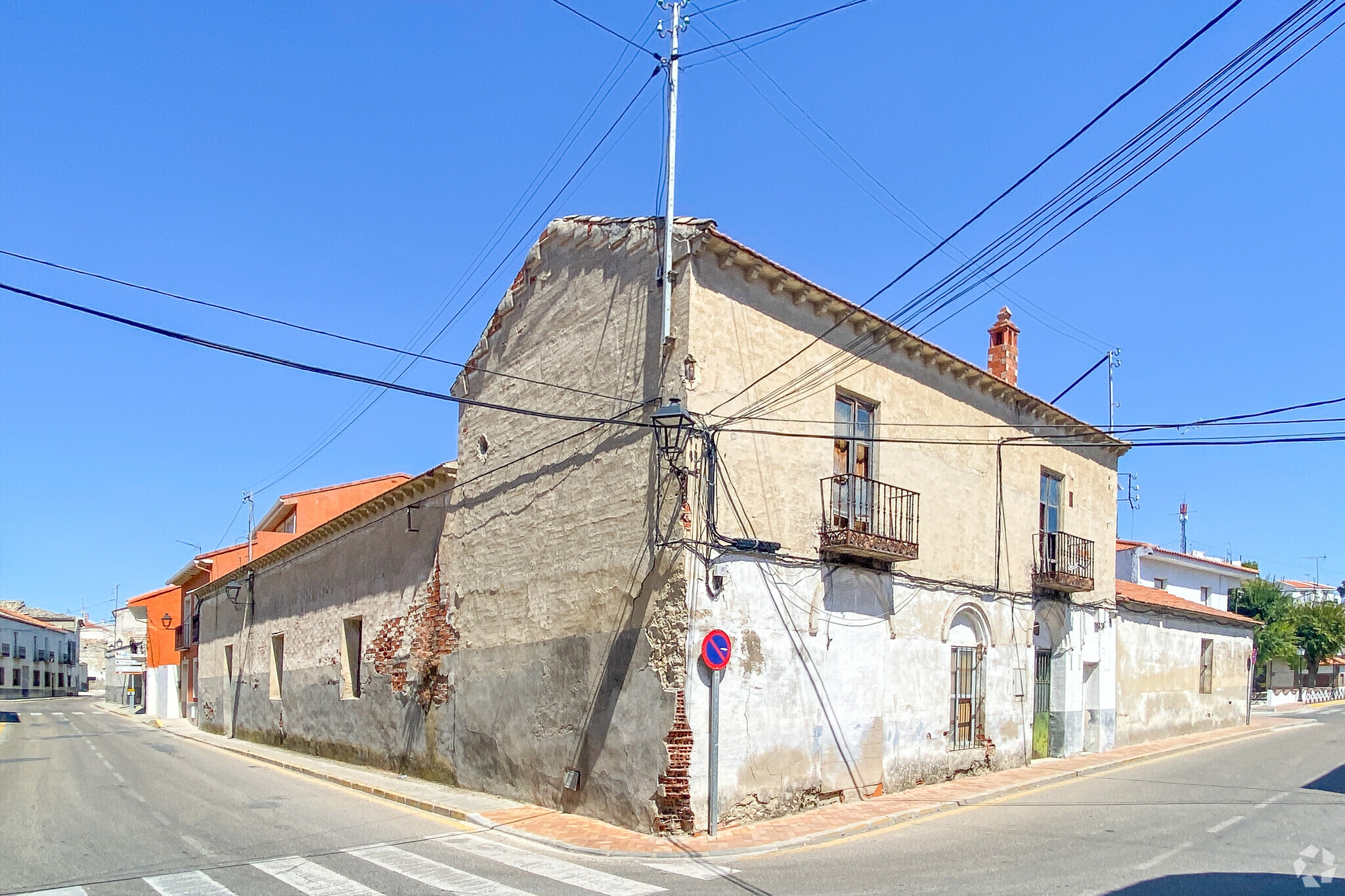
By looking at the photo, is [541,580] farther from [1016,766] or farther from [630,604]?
[1016,766]

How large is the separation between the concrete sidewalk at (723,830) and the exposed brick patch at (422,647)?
5.02 ft

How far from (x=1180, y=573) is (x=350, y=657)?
118 feet

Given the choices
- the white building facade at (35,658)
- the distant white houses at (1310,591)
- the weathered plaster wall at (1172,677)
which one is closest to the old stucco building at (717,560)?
the weathered plaster wall at (1172,677)

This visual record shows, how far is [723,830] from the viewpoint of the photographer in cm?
1076

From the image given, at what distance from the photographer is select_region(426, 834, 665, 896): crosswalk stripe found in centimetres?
818

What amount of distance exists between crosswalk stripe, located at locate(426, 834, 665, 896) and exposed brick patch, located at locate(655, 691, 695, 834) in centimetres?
145

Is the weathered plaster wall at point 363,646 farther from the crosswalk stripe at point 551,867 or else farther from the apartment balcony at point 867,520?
the apartment balcony at point 867,520

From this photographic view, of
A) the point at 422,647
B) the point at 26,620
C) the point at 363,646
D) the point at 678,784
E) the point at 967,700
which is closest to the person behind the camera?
the point at 678,784

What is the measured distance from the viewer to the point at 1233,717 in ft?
85.3

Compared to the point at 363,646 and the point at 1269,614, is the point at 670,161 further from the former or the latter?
the point at 1269,614

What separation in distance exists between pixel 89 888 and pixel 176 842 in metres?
2.29

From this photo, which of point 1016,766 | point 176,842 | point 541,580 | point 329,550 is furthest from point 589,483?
point 329,550

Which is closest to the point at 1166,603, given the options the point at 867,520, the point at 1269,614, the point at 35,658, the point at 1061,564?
the point at 1061,564

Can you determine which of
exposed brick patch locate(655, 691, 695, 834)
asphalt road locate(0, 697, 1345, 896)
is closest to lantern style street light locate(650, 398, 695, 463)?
exposed brick patch locate(655, 691, 695, 834)
